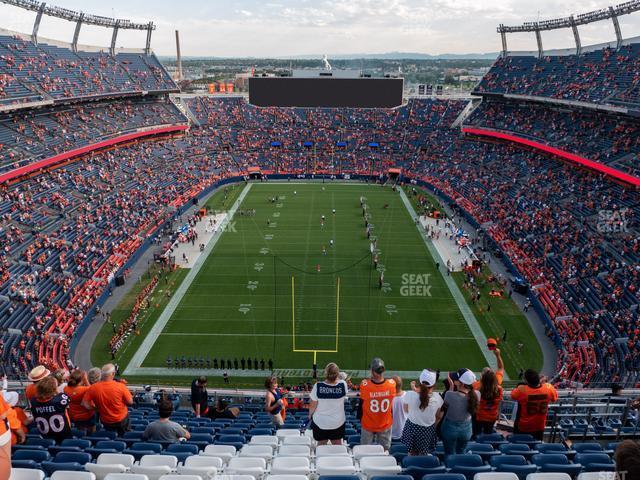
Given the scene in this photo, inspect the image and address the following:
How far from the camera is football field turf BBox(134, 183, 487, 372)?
23266 mm

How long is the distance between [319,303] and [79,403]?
20.3 metres

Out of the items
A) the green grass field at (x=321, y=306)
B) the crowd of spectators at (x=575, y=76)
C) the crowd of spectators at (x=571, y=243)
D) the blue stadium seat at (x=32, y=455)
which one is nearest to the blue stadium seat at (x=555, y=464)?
the blue stadium seat at (x=32, y=455)

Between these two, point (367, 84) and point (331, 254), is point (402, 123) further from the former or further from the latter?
point (331, 254)

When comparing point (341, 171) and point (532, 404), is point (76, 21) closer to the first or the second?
point (341, 171)

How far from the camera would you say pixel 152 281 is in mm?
30703

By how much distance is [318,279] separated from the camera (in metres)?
30.9

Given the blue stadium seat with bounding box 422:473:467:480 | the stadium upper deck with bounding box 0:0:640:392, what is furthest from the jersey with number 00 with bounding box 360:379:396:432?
the stadium upper deck with bounding box 0:0:640:392

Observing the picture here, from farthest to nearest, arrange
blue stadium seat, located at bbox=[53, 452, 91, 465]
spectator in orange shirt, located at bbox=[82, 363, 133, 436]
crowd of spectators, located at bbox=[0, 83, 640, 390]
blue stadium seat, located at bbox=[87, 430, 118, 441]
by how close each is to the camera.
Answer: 1. crowd of spectators, located at bbox=[0, 83, 640, 390]
2. blue stadium seat, located at bbox=[87, 430, 118, 441]
3. spectator in orange shirt, located at bbox=[82, 363, 133, 436]
4. blue stadium seat, located at bbox=[53, 452, 91, 465]

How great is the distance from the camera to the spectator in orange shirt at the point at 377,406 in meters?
7.11

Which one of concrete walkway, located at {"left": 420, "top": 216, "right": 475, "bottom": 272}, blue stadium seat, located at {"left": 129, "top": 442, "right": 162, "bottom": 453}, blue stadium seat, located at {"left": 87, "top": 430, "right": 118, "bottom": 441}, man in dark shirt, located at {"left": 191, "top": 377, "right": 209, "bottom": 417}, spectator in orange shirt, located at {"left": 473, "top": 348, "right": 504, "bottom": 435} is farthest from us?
concrete walkway, located at {"left": 420, "top": 216, "right": 475, "bottom": 272}
